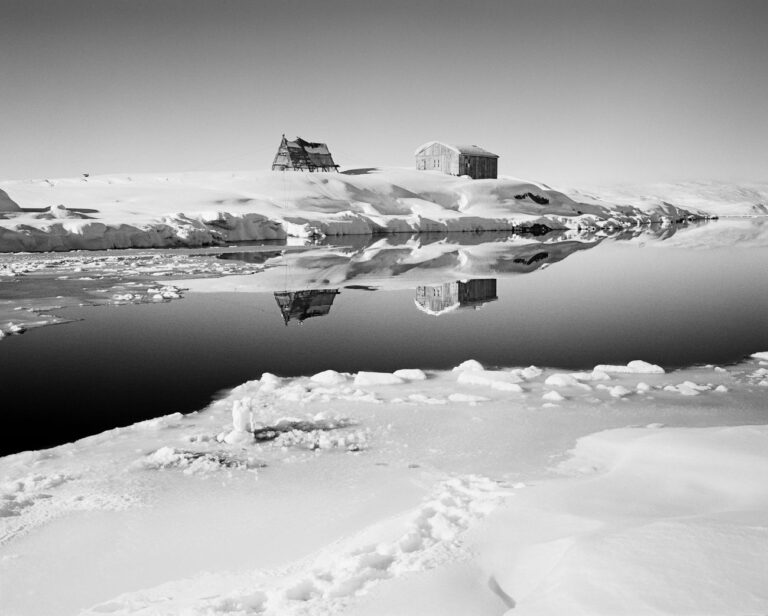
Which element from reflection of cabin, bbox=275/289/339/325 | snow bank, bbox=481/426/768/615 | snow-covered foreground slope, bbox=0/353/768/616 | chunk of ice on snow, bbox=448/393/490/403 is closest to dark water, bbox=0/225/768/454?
reflection of cabin, bbox=275/289/339/325

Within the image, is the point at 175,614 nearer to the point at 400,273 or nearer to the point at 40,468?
the point at 40,468

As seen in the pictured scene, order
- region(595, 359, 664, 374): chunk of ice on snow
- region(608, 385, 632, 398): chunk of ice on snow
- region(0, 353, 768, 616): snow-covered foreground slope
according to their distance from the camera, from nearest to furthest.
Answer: region(0, 353, 768, 616): snow-covered foreground slope < region(608, 385, 632, 398): chunk of ice on snow < region(595, 359, 664, 374): chunk of ice on snow

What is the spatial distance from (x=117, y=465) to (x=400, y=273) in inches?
642

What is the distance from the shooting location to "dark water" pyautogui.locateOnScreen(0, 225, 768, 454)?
7.84 metres

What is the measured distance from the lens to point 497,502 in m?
4.20

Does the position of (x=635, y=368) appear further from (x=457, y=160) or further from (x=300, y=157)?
(x=457, y=160)

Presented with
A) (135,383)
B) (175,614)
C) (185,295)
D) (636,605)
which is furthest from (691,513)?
(185,295)

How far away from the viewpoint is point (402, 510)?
4.30 meters

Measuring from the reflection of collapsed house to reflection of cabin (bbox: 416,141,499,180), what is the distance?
4996cm

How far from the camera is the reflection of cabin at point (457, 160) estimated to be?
6738 cm

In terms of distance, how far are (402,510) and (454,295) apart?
1229cm

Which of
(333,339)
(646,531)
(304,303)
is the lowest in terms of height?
(333,339)

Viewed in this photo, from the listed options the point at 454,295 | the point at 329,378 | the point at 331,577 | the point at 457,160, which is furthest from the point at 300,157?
the point at 331,577

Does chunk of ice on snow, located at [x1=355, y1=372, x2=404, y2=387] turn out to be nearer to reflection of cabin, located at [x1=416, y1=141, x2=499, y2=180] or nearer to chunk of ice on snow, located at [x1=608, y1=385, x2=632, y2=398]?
chunk of ice on snow, located at [x1=608, y1=385, x2=632, y2=398]
